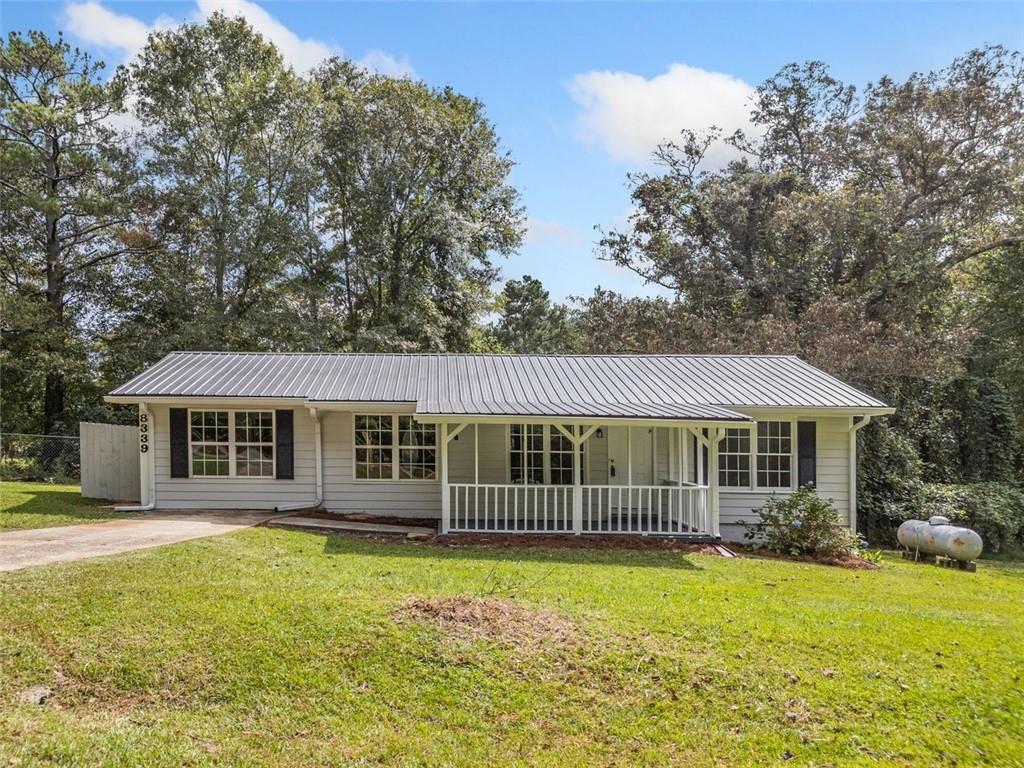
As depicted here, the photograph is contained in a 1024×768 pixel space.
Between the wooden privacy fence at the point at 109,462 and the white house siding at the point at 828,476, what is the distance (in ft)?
41.1

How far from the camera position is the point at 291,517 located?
1187 cm

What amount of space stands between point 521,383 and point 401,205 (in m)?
14.3

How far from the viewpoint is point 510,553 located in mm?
9836

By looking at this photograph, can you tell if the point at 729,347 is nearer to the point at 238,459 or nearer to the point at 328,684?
the point at 238,459

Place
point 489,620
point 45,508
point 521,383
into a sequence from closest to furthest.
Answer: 1. point 489,620
2. point 45,508
3. point 521,383

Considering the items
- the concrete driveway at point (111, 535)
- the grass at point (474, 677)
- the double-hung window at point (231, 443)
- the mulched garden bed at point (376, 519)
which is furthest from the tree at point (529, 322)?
the grass at point (474, 677)

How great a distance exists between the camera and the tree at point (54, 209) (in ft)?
67.8

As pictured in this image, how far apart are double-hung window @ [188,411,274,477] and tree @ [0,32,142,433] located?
1160 centimetres

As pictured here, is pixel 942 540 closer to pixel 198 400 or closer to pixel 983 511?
pixel 983 511

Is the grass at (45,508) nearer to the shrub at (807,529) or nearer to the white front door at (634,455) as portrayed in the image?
the white front door at (634,455)

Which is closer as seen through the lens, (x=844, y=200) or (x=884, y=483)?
(x=884, y=483)

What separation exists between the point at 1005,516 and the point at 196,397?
689 inches

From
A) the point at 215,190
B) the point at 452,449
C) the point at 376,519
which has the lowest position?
the point at 376,519

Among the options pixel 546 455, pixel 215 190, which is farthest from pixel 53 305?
pixel 546 455
